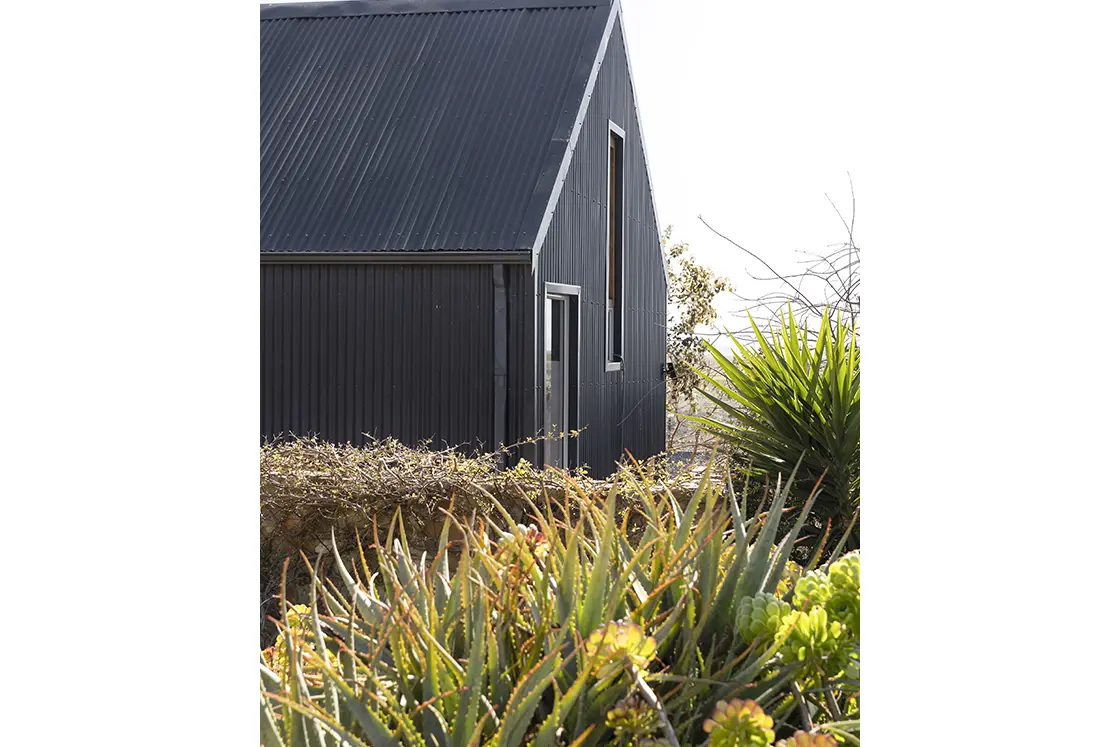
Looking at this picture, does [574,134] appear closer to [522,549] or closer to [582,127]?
[582,127]

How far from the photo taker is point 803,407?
160 inches

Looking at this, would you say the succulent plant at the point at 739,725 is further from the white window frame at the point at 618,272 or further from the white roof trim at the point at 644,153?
the white roof trim at the point at 644,153

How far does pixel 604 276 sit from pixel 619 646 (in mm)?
10858

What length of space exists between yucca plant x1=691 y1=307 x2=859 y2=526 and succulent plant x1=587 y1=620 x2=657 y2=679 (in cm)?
259

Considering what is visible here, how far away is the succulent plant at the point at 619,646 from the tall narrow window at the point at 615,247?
11.1 meters

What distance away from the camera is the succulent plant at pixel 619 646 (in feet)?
4.38

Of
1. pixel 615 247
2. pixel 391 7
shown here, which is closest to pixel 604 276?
pixel 615 247

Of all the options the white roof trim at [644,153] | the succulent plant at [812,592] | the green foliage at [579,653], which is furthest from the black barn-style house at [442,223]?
the succulent plant at [812,592]

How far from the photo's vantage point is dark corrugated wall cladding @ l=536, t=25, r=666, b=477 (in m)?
10.7

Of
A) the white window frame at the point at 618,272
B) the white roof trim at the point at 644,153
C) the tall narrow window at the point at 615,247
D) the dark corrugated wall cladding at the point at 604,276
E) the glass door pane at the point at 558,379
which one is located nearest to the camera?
the glass door pane at the point at 558,379

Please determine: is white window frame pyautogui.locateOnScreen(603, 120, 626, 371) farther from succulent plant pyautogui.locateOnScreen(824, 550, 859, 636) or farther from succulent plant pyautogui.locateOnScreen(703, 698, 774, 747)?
succulent plant pyautogui.locateOnScreen(703, 698, 774, 747)

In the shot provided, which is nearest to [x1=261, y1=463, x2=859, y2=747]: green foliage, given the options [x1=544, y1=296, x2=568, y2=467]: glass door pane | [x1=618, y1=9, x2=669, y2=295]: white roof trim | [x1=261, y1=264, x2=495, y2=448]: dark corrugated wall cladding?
[x1=261, y1=264, x2=495, y2=448]: dark corrugated wall cladding
